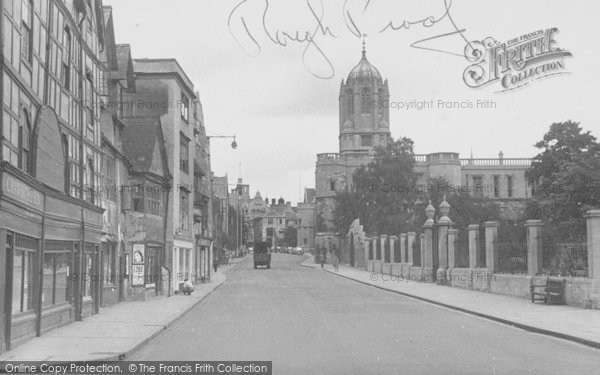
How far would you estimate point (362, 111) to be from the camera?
122 m

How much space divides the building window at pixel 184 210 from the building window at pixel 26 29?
23.1 meters

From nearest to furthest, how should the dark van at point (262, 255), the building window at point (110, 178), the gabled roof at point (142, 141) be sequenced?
the building window at point (110, 178)
the gabled roof at point (142, 141)
the dark van at point (262, 255)

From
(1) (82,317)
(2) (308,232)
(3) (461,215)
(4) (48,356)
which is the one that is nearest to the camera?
(4) (48,356)

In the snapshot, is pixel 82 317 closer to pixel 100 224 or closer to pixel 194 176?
pixel 100 224

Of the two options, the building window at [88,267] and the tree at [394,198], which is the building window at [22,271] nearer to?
the building window at [88,267]

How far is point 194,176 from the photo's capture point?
46.6m

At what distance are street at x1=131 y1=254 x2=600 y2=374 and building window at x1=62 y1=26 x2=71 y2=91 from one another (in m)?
7.04

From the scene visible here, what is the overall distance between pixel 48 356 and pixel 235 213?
11172 cm

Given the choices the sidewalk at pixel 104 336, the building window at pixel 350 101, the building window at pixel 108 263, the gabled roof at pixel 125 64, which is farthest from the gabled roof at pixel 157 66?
the building window at pixel 350 101

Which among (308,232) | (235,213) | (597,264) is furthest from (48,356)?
(308,232)

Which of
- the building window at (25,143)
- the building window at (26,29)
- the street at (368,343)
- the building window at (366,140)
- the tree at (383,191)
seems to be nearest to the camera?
the street at (368,343)

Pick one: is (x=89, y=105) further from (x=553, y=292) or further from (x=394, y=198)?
(x=394, y=198)

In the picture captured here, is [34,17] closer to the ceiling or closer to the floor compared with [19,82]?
closer to the ceiling

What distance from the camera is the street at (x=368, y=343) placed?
40.9 feet
